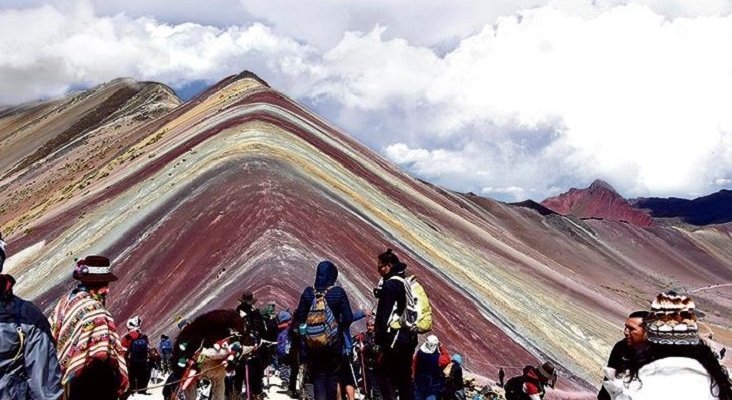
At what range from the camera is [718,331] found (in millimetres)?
59188

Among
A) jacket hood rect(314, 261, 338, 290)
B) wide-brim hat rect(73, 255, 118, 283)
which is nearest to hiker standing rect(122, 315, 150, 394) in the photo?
jacket hood rect(314, 261, 338, 290)

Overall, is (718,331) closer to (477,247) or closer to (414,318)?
(477,247)

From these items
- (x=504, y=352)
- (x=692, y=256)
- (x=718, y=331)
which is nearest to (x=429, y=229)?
(x=504, y=352)

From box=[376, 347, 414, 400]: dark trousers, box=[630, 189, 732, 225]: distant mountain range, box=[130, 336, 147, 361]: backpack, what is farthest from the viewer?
box=[630, 189, 732, 225]: distant mountain range

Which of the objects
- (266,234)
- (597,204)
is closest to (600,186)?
(597,204)

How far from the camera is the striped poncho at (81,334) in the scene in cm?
524

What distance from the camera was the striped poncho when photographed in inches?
206

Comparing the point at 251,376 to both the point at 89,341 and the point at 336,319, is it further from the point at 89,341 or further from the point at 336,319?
the point at 89,341

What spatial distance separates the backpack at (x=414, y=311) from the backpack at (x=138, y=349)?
428cm

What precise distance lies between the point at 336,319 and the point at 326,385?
2.20 ft

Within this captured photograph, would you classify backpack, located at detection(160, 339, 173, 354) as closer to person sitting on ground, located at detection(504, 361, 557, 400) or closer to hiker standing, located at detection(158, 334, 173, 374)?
hiker standing, located at detection(158, 334, 173, 374)

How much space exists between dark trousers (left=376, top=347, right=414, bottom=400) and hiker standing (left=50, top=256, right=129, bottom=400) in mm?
3221

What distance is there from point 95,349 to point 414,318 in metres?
3.55

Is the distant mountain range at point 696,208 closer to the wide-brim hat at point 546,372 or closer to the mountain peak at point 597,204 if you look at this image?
the mountain peak at point 597,204
